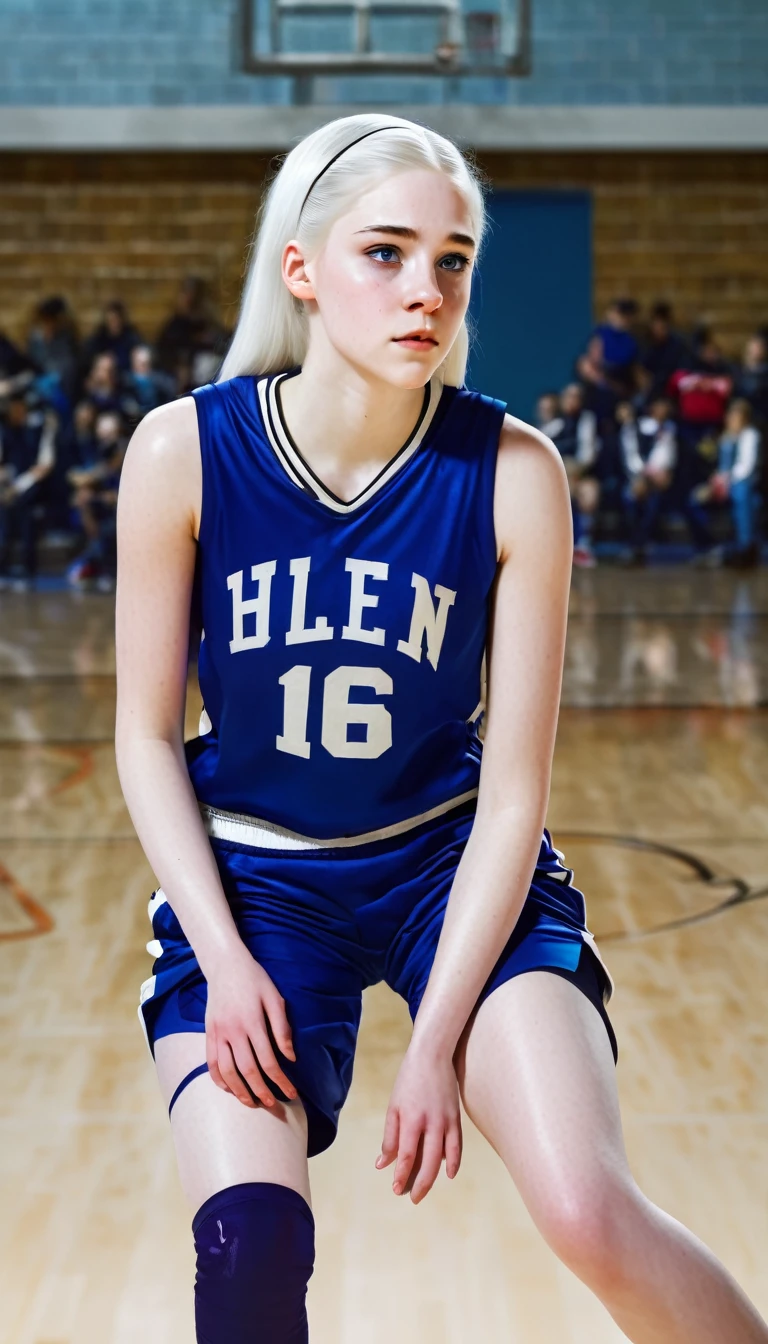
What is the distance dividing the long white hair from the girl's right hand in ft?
2.02

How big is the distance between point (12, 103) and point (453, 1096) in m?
11.4

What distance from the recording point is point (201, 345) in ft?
37.7

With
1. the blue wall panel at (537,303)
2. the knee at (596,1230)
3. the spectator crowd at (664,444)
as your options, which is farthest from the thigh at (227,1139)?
the blue wall panel at (537,303)

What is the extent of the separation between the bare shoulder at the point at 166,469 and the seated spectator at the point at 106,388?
9214mm

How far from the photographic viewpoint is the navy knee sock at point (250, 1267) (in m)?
1.24

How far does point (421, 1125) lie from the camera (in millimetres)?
1372

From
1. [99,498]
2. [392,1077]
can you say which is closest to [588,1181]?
[392,1077]

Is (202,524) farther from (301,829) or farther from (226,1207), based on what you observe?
(226,1207)

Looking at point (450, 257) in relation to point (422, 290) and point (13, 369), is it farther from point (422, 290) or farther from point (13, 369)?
point (13, 369)

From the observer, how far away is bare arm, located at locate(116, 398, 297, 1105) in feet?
4.88

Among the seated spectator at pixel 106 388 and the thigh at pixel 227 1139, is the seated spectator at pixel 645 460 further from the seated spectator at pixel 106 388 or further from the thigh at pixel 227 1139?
the thigh at pixel 227 1139

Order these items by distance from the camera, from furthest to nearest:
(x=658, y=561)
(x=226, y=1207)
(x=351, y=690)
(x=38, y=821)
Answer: (x=658, y=561)
(x=38, y=821)
(x=351, y=690)
(x=226, y=1207)

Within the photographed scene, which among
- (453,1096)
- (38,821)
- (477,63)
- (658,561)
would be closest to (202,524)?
(453,1096)

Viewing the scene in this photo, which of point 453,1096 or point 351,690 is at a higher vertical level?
point 351,690
